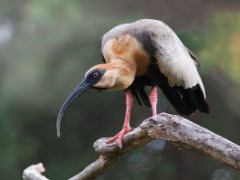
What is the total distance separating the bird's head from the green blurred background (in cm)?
134

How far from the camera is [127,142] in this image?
1620 mm

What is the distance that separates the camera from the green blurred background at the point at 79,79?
3.25 meters

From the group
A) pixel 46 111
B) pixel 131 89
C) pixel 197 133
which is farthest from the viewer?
pixel 46 111

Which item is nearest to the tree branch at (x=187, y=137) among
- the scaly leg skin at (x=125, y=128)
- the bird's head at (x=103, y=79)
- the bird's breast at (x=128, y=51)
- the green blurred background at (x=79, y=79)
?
the scaly leg skin at (x=125, y=128)

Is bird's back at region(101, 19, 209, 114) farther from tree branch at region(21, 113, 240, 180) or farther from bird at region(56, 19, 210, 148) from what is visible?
tree branch at region(21, 113, 240, 180)

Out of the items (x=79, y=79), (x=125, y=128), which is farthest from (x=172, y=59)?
(x=79, y=79)

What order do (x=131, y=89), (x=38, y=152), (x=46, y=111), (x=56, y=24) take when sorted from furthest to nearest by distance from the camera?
(x=38, y=152)
(x=46, y=111)
(x=56, y=24)
(x=131, y=89)

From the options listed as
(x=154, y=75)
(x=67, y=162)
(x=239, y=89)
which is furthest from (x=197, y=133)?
(x=67, y=162)

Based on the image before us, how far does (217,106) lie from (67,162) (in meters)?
0.94

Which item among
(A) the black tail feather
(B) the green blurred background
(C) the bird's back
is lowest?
(B) the green blurred background

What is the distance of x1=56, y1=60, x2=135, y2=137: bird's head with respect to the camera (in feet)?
5.63

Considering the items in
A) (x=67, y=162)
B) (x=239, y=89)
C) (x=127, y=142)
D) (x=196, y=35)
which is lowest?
(x=67, y=162)

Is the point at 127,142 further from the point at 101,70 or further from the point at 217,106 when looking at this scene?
the point at 217,106

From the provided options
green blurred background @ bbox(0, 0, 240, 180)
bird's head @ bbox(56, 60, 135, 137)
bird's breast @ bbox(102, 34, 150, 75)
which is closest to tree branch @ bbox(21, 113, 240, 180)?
bird's head @ bbox(56, 60, 135, 137)
